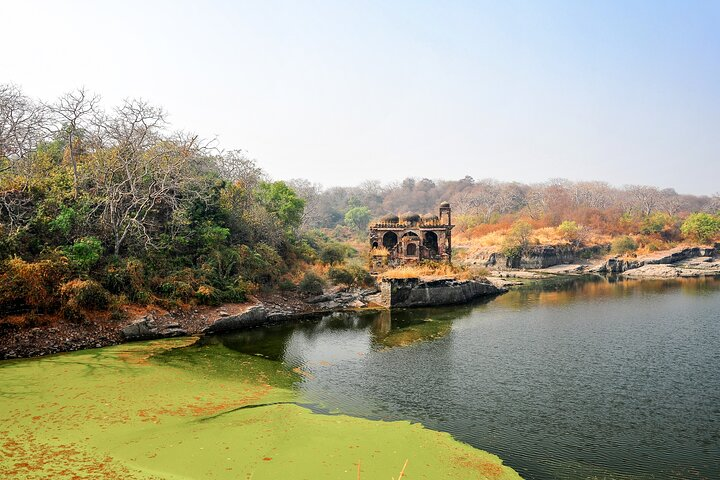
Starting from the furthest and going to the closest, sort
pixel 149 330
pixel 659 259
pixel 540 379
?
1. pixel 659 259
2. pixel 149 330
3. pixel 540 379

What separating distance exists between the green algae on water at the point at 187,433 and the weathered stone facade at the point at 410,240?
100ft

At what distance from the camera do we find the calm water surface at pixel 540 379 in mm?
12891

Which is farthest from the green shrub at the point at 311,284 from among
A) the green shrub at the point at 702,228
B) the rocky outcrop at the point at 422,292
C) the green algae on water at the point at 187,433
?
the green shrub at the point at 702,228

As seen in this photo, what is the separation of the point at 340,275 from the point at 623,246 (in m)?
50.5

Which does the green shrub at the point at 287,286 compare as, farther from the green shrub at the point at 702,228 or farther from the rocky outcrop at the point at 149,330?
the green shrub at the point at 702,228

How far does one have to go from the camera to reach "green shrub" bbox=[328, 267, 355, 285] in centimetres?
3766

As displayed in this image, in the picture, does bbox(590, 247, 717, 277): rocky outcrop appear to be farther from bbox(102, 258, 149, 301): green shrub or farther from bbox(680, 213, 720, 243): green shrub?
bbox(102, 258, 149, 301): green shrub

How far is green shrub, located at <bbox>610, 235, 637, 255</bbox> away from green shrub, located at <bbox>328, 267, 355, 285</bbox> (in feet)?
160

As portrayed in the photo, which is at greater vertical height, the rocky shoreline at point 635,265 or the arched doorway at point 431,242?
the arched doorway at point 431,242

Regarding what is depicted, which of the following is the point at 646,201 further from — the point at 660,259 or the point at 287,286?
the point at 287,286

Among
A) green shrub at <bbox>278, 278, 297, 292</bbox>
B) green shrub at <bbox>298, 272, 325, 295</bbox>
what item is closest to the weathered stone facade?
green shrub at <bbox>298, 272, 325, 295</bbox>

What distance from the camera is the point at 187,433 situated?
12492 mm

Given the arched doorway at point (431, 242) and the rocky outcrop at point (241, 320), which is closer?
the rocky outcrop at point (241, 320)

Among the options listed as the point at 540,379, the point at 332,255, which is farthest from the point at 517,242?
the point at 540,379
